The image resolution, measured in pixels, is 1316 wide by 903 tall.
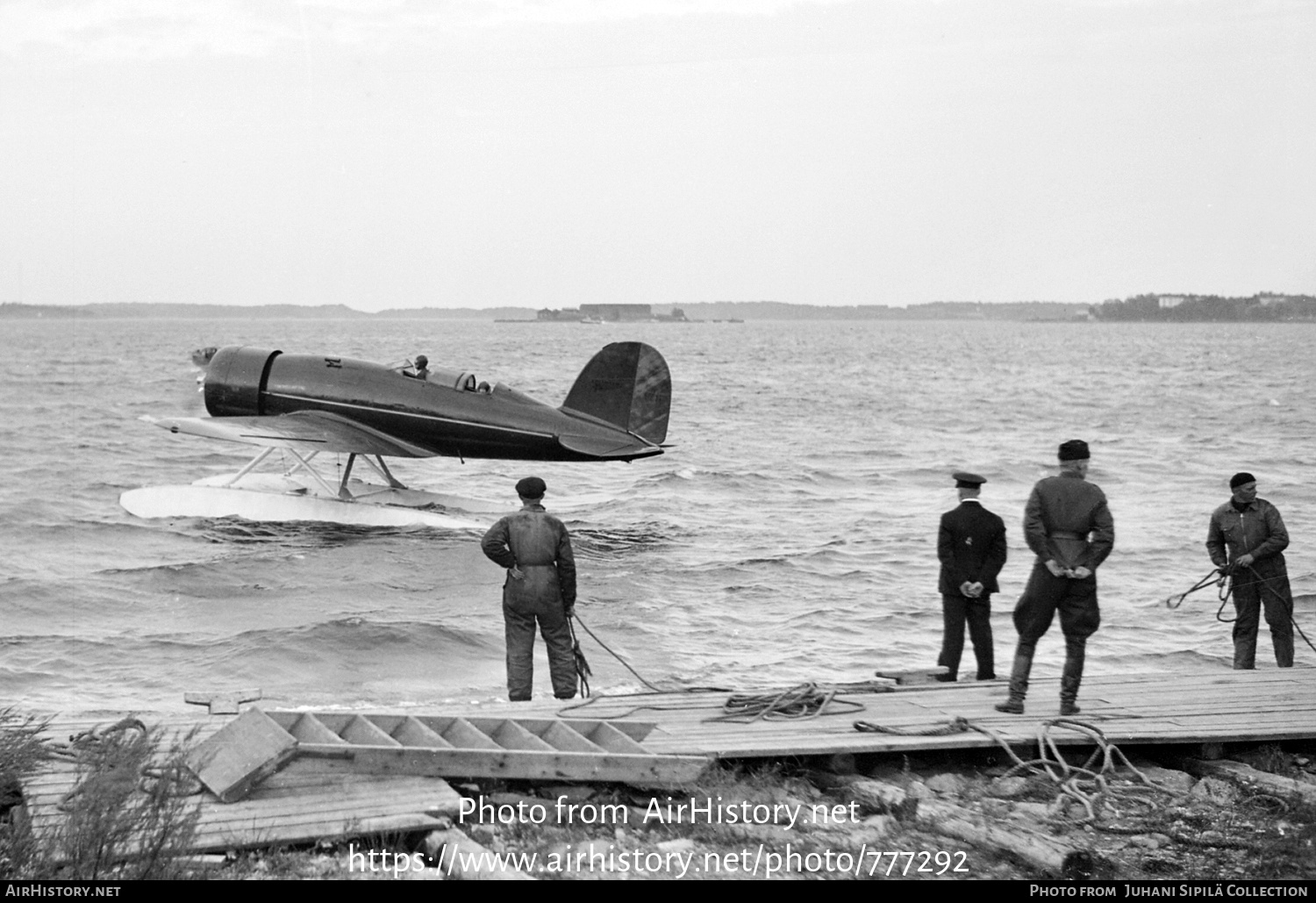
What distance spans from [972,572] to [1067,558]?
1.43m

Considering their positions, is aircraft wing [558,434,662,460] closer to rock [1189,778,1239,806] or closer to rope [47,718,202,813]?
rope [47,718,202,813]

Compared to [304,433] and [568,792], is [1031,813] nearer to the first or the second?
[568,792]

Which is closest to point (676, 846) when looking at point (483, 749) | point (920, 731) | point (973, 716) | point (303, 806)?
point (483, 749)

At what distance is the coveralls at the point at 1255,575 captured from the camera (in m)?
10.3

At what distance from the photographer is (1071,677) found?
797 centimetres

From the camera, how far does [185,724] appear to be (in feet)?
23.5

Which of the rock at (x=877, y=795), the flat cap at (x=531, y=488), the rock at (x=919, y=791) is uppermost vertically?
the flat cap at (x=531, y=488)

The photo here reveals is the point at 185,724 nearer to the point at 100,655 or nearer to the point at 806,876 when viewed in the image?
the point at 806,876

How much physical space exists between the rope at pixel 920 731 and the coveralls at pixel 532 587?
2.39 metres

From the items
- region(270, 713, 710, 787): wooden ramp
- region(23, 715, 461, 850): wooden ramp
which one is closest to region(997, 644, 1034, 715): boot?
region(270, 713, 710, 787): wooden ramp

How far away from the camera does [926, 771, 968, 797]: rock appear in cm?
706

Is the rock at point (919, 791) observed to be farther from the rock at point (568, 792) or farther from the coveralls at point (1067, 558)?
the rock at point (568, 792)

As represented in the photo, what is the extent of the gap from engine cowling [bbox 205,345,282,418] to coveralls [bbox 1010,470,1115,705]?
17.7 metres

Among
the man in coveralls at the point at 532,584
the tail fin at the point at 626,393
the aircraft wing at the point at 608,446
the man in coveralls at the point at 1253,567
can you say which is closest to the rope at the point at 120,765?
the man in coveralls at the point at 532,584
